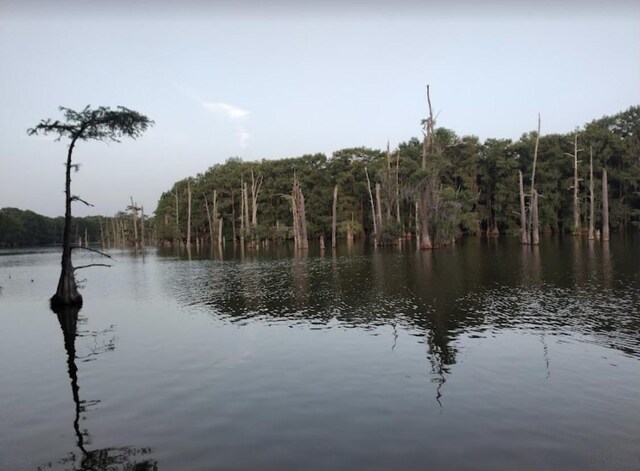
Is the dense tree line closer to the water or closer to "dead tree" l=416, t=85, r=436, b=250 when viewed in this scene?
"dead tree" l=416, t=85, r=436, b=250

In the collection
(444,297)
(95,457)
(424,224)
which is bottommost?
(95,457)

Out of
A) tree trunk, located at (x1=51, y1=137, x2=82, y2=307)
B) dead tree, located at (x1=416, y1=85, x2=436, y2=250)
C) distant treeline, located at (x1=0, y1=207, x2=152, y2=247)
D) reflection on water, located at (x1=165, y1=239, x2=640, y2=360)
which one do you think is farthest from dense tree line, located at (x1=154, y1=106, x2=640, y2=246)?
distant treeline, located at (x1=0, y1=207, x2=152, y2=247)

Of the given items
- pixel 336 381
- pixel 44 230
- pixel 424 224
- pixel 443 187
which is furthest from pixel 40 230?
pixel 336 381

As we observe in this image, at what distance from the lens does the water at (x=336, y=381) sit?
342 inches

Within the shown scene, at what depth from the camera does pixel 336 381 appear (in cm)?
1258

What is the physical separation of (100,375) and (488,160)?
294ft

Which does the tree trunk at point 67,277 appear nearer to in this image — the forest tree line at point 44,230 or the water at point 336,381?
the water at point 336,381

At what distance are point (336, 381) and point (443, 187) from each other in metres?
77.1

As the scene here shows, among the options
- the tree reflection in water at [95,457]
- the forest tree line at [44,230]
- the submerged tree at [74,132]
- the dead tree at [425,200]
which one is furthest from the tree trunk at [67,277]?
the forest tree line at [44,230]

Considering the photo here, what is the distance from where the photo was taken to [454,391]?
37.7ft

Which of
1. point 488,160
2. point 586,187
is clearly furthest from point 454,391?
point 488,160

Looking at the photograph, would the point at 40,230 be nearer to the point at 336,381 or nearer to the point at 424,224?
the point at 424,224

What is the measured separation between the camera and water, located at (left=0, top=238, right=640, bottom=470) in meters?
8.68

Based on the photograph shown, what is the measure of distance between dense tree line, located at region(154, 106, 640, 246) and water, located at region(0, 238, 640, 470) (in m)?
38.2
